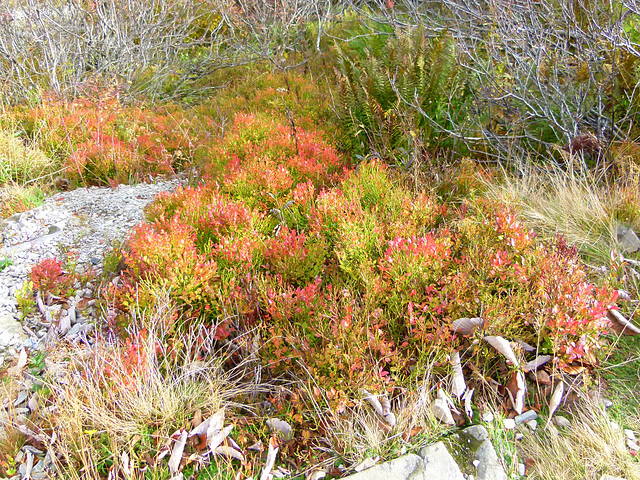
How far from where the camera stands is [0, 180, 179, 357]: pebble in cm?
306

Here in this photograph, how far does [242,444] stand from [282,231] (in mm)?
1409

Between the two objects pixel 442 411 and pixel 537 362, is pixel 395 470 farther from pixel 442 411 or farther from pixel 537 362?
pixel 537 362

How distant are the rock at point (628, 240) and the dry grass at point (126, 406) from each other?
9.21 ft

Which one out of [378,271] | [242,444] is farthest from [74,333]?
[378,271]

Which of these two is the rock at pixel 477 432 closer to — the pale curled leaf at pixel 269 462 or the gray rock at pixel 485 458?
the gray rock at pixel 485 458

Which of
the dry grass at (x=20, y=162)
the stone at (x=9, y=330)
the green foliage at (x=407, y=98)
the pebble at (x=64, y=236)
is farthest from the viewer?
the dry grass at (x=20, y=162)

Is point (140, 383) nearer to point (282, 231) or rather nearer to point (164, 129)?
point (282, 231)

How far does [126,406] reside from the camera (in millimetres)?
2217

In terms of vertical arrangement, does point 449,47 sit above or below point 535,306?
above

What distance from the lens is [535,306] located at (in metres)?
2.43

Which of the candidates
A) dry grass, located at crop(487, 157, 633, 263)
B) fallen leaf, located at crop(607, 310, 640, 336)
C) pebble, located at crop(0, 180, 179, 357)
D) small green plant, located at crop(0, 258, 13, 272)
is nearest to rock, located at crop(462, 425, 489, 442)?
fallen leaf, located at crop(607, 310, 640, 336)

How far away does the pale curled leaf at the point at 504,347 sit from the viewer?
230cm

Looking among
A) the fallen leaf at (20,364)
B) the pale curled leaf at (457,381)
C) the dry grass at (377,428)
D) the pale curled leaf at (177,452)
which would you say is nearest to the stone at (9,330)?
the fallen leaf at (20,364)

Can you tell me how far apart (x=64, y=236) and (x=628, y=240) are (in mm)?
4558
